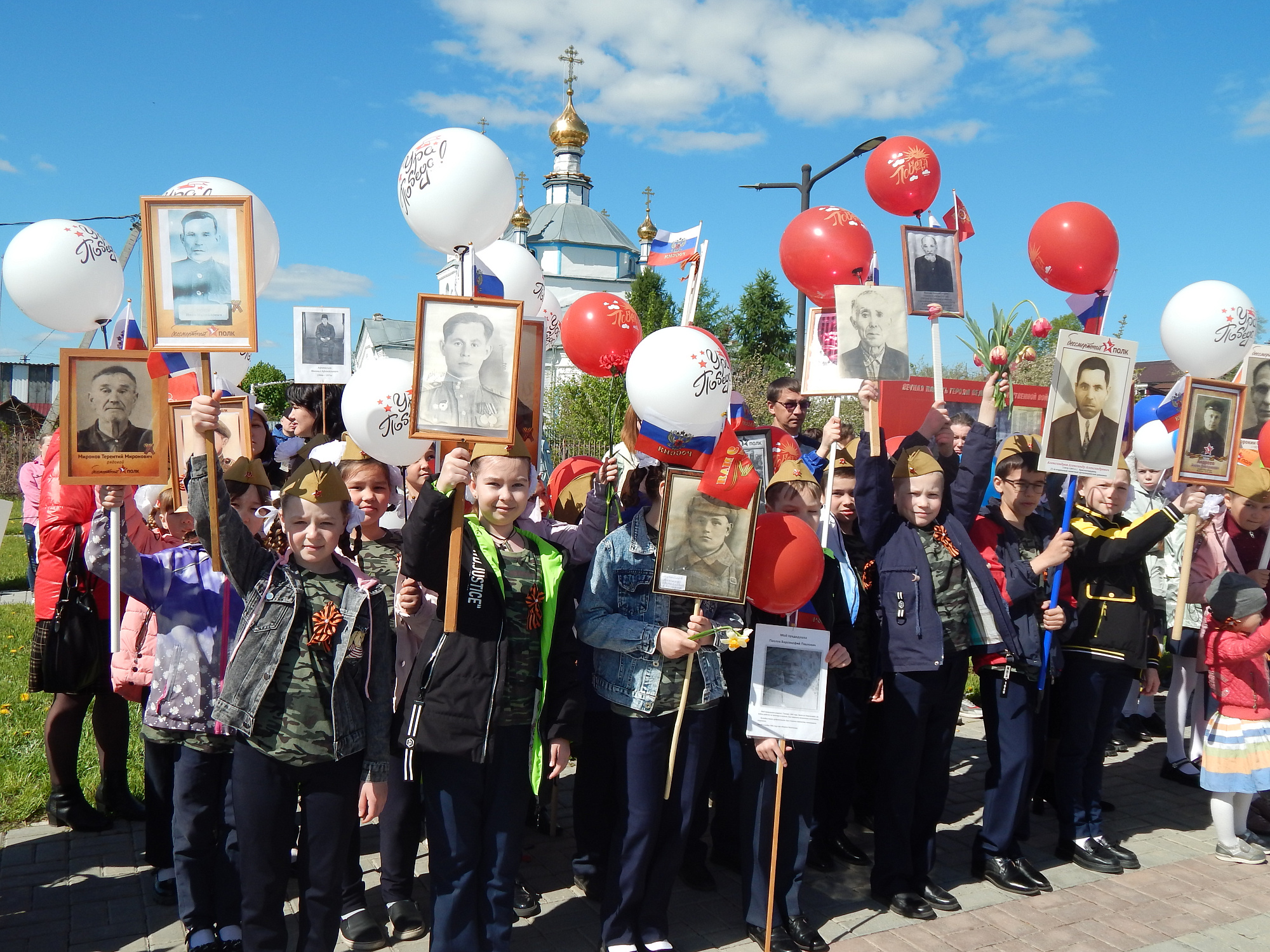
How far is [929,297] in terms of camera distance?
5188 millimetres

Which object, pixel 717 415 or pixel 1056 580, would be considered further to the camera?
pixel 1056 580

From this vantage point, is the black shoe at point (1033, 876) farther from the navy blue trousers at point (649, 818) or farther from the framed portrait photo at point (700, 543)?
the framed portrait photo at point (700, 543)

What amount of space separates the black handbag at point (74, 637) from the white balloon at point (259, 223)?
1613mm

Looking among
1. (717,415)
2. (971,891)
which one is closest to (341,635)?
(717,415)

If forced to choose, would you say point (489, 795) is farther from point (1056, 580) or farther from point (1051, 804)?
point (1051, 804)

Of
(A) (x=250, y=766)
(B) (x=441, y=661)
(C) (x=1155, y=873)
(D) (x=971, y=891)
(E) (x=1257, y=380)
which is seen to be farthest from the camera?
(E) (x=1257, y=380)

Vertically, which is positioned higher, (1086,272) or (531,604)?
(1086,272)

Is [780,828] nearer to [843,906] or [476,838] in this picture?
[843,906]

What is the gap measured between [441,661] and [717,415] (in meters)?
1.55

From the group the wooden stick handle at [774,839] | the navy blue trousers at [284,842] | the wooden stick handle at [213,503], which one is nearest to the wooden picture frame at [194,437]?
the wooden stick handle at [213,503]

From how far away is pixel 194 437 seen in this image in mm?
4477

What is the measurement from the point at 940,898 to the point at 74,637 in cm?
440

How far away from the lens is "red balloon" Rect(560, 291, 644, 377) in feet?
19.3

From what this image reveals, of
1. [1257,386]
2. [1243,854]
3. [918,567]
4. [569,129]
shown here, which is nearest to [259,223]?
[918,567]
